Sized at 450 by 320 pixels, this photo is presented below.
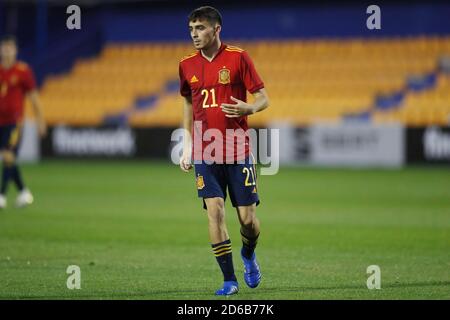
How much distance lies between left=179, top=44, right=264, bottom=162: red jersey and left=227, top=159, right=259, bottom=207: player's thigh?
0.09 meters

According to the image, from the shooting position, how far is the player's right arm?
8120 millimetres

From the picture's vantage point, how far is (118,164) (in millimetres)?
25047

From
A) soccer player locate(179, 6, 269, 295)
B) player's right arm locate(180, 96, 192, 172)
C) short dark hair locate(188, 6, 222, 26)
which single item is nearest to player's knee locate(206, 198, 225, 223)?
soccer player locate(179, 6, 269, 295)

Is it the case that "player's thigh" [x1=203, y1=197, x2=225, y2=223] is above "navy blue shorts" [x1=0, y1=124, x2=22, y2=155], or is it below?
below

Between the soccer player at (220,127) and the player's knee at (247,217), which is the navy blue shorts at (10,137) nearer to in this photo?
the soccer player at (220,127)

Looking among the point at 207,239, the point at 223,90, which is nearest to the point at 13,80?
the point at 207,239

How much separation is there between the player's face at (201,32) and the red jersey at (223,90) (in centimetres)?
20

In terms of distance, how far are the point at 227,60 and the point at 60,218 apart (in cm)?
645

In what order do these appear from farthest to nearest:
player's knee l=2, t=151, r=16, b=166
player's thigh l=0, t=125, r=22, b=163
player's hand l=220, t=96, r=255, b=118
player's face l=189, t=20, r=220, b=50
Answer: player's thigh l=0, t=125, r=22, b=163 < player's knee l=2, t=151, r=16, b=166 < player's face l=189, t=20, r=220, b=50 < player's hand l=220, t=96, r=255, b=118

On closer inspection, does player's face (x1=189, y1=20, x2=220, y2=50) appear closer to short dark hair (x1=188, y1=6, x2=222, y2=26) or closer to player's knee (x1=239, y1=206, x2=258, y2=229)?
short dark hair (x1=188, y1=6, x2=222, y2=26)

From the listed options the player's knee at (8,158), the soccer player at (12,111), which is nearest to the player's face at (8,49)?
the soccer player at (12,111)

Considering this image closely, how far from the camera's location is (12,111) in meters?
15.2
